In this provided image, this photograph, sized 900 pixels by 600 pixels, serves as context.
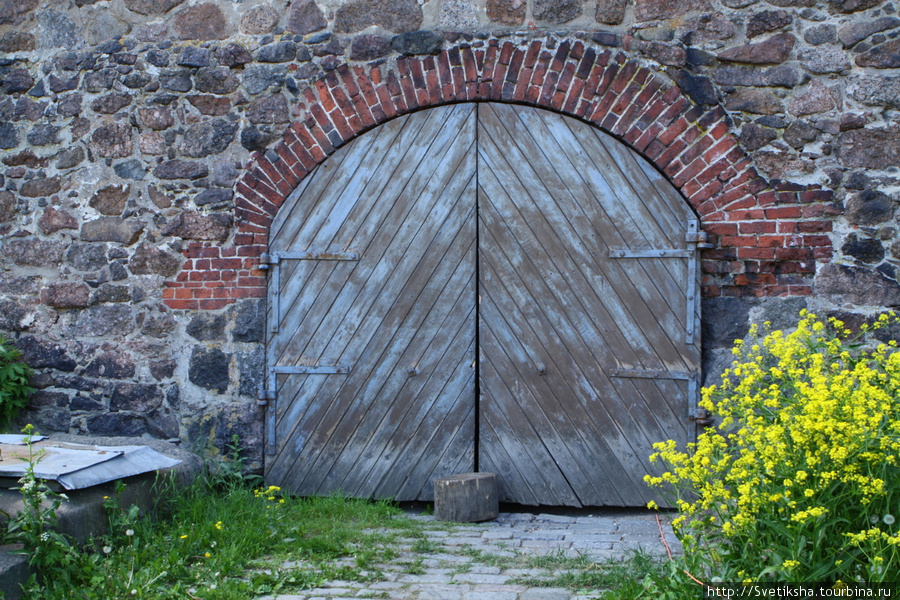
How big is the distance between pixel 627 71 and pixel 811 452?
2744mm

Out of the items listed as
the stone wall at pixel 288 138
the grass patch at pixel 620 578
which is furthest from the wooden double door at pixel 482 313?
the grass patch at pixel 620 578

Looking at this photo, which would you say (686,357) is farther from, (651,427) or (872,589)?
(872,589)

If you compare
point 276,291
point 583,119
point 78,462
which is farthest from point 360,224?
point 78,462

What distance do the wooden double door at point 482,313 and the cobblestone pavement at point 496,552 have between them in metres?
0.27

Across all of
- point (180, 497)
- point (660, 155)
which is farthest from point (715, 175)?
point (180, 497)

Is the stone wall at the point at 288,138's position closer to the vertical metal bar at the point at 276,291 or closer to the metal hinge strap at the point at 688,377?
the vertical metal bar at the point at 276,291

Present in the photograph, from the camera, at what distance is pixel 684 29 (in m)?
4.76

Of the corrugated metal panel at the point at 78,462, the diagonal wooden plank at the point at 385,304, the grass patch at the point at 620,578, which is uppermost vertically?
the diagonal wooden plank at the point at 385,304

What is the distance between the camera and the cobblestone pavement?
329 cm

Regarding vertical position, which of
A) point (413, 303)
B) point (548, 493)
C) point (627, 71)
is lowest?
point (548, 493)

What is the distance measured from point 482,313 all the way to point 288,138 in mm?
1686

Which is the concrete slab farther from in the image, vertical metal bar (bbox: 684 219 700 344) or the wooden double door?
vertical metal bar (bbox: 684 219 700 344)


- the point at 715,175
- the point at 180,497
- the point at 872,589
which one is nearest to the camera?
the point at 872,589

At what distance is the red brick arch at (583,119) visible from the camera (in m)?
4.61
